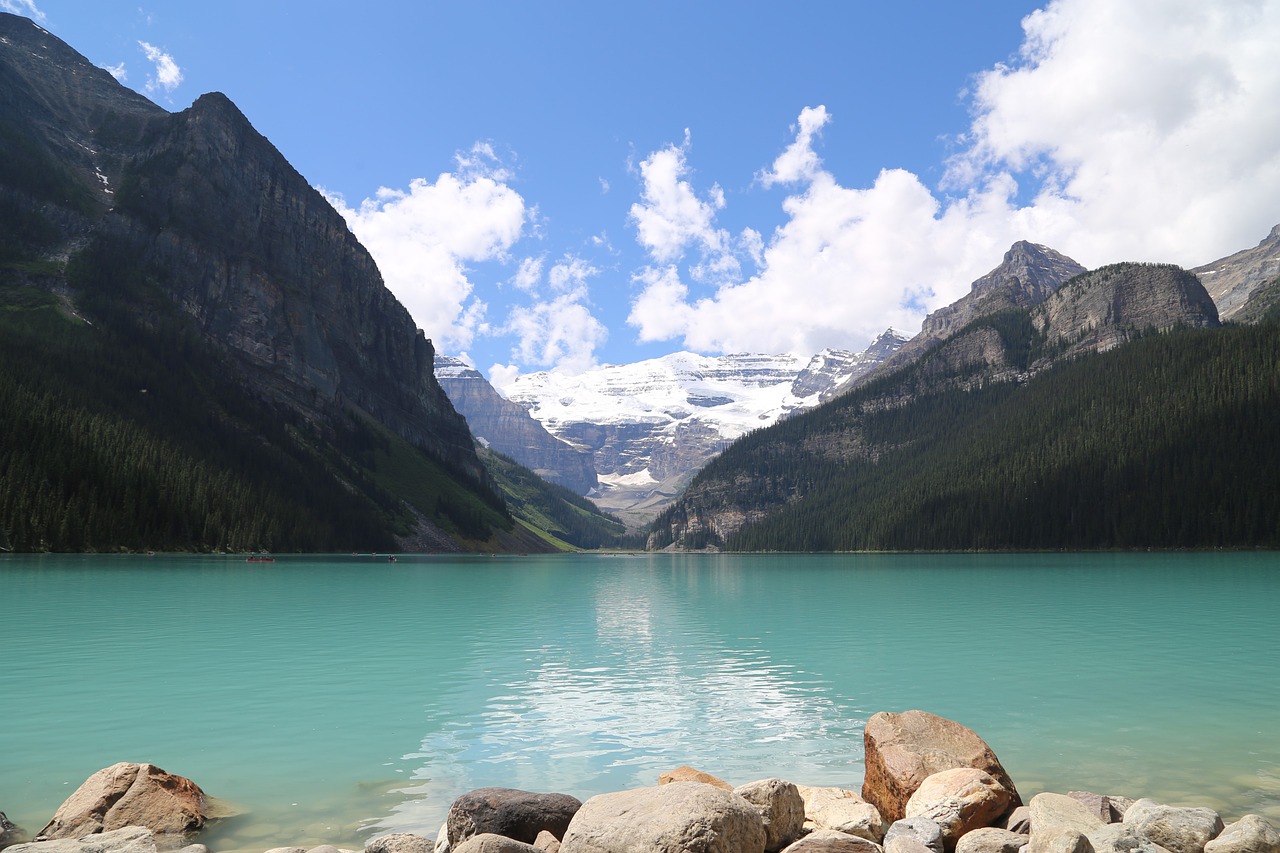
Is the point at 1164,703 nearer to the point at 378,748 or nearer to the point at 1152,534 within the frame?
the point at 378,748

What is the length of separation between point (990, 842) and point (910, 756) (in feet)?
12.4

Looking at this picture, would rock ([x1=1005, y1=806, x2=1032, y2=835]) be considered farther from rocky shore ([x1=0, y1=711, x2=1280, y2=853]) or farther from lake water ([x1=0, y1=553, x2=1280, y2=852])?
lake water ([x1=0, y1=553, x2=1280, y2=852])

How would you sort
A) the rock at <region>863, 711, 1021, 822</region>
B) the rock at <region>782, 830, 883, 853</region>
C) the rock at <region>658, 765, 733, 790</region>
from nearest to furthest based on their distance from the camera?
the rock at <region>782, 830, 883, 853</region>
the rock at <region>658, 765, 733, 790</region>
the rock at <region>863, 711, 1021, 822</region>

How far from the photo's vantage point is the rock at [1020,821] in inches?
491

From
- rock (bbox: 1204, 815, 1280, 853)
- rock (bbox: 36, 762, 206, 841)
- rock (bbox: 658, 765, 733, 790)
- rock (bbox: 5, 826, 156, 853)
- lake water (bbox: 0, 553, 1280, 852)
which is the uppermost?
rock (bbox: 1204, 815, 1280, 853)

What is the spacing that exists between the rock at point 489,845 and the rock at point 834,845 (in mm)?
3649

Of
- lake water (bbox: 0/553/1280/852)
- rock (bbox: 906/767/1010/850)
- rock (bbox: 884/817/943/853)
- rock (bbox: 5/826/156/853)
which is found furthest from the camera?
lake water (bbox: 0/553/1280/852)

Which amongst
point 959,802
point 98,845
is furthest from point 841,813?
point 98,845

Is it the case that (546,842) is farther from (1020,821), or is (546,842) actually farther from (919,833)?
(1020,821)

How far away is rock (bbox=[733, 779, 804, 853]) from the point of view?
12.0 m

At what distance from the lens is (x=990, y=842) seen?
11.3 meters

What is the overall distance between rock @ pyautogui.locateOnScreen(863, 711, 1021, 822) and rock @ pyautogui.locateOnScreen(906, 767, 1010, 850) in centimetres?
64

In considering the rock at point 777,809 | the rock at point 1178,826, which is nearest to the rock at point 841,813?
the rock at point 777,809

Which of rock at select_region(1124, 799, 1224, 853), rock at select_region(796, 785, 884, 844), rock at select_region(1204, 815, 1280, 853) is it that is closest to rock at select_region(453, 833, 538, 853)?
rock at select_region(796, 785, 884, 844)
